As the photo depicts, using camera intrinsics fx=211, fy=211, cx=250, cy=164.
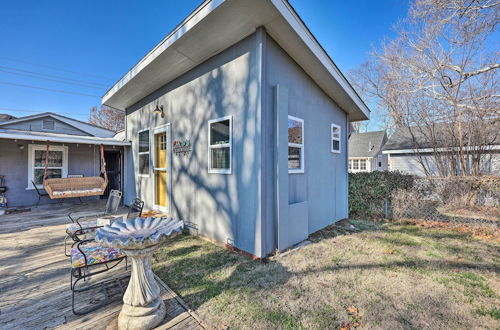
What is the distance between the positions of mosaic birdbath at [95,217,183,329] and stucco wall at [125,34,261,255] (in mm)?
1610

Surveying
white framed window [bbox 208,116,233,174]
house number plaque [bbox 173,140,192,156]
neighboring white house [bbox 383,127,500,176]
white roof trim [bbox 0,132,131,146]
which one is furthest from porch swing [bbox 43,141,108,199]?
neighboring white house [bbox 383,127,500,176]

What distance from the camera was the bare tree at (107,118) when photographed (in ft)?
75.1

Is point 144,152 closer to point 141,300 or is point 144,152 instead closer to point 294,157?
point 294,157

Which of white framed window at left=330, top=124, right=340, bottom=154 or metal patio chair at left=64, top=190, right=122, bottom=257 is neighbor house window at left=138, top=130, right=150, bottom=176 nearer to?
metal patio chair at left=64, top=190, right=122, bottom=257

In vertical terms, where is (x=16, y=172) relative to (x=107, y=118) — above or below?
below

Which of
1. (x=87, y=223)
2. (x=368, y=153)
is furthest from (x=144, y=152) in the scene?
(x=368, y=153)

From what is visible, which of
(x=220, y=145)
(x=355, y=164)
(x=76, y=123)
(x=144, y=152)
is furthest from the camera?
(x=355, y=164)

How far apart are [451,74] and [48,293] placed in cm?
1189

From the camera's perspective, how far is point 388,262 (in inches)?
134

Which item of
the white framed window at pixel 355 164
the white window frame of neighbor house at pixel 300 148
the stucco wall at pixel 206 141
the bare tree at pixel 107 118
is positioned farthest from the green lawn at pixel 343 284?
the bare tree at pixel 107 118

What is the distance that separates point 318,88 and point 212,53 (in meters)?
2.63

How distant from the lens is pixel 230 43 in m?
3.74


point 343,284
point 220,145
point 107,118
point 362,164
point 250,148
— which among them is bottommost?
point 343,284

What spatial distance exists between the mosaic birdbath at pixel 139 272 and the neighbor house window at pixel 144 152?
4667mm
